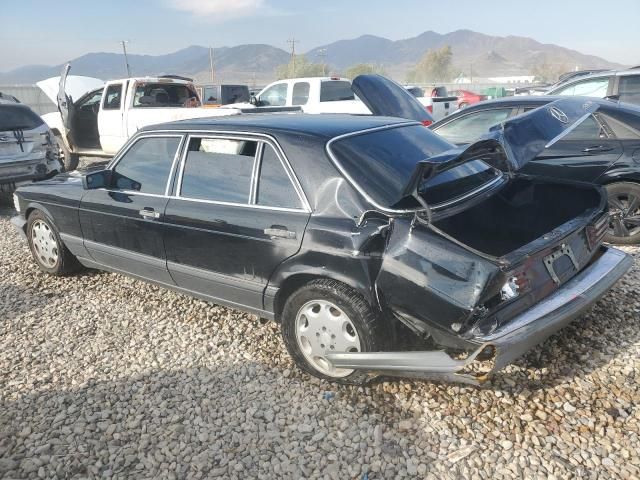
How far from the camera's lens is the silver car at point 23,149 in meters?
7.54

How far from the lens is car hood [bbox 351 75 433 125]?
15.8ft

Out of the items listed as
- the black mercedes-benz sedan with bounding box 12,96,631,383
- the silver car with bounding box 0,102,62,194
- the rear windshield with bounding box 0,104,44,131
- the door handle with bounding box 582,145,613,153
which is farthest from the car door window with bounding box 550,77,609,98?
the rear windshield with bounding box 0,104,44,131

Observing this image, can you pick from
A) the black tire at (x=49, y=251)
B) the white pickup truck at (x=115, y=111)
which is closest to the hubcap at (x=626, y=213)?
the black tire at (x=49, y=251)

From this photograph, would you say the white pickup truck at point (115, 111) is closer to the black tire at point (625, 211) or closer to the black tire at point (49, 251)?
the black tire at point (49, 251)

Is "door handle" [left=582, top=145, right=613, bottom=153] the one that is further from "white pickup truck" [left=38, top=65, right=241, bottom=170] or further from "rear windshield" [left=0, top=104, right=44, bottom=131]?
"rear windshield" [left=0, top=104, right=44, bottom=131]

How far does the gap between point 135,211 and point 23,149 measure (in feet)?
17.2

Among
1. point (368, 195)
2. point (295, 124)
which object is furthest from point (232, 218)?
point (368, 195)

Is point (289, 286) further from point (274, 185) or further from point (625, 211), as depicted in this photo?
point (625, 211)

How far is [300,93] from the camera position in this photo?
1148cm

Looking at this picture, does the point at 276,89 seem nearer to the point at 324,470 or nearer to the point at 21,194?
the point at 21,194

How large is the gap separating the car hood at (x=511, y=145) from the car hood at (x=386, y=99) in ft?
7.15

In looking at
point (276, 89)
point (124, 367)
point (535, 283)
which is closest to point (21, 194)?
point (124, 367)

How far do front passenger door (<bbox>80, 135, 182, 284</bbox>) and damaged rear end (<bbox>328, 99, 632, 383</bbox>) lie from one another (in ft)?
5.29

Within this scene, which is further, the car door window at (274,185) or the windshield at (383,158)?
the car door window at (274,185)
